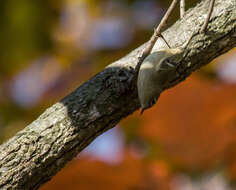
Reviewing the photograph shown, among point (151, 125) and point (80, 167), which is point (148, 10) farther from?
point (80, 167)

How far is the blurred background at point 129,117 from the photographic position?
6.65 ft

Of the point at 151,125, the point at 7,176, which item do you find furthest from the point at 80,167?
the point at 7,176

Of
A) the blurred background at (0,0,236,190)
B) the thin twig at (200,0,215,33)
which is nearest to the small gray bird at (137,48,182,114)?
the thin twig at (200,0,215,33)

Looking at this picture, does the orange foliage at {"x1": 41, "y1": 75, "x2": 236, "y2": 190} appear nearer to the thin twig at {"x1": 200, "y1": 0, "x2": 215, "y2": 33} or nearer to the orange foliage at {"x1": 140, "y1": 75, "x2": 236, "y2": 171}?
the orange foliage at {"x1": 140, "y1": 75, "x2": 236, "y2": 171}

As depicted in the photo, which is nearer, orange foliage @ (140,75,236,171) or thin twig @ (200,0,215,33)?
thin twig @ (200,0,215,33)

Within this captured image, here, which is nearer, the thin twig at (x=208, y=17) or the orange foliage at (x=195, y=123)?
the thin twig at (x=208, y=17)

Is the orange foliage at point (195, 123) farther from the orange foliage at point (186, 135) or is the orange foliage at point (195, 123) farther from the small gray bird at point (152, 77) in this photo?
the small gray bird at point (152, 77)

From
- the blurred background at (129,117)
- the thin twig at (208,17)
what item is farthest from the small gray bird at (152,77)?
the blurred background at (129,117)

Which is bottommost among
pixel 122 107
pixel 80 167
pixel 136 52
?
pixel 122 107

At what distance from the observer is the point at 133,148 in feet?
7.51

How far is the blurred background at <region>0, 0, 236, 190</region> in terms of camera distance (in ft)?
6.65

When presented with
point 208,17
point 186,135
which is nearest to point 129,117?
point 186,135

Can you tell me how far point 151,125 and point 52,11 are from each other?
1070 mm

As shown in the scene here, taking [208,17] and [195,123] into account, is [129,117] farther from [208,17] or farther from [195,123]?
[208,17]
